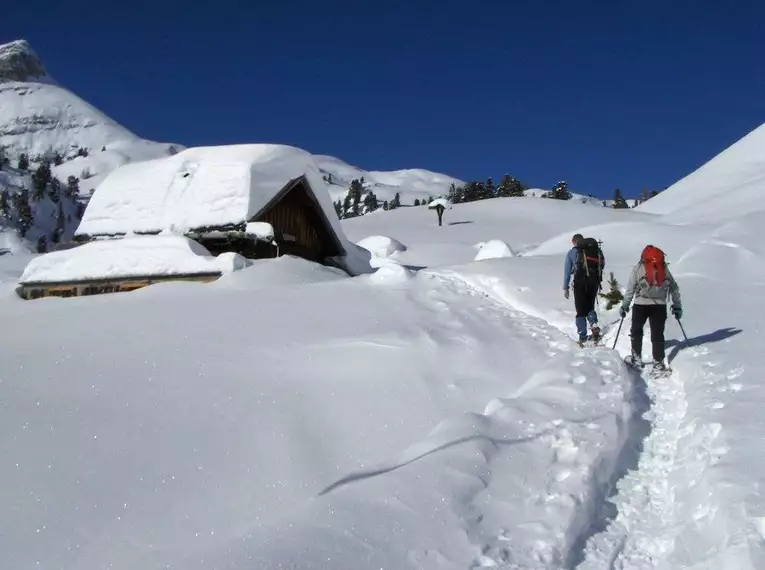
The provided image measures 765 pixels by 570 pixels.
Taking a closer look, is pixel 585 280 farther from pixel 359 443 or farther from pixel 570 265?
pixel 359 443

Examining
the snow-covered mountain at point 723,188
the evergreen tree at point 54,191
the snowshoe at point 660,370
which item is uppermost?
the evergreen tree at point 54,191

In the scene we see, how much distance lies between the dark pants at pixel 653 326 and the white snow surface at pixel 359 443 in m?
0.36

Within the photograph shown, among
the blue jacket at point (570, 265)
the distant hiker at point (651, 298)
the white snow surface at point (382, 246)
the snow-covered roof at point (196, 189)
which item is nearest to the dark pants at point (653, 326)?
the distant hiker at point (651, 298)

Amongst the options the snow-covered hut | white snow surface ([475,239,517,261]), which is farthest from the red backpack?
white snow surface ([475,239,517,261])

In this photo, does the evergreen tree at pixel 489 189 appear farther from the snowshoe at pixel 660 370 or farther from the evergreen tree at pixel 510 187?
the snowshoe at pixel 660 370

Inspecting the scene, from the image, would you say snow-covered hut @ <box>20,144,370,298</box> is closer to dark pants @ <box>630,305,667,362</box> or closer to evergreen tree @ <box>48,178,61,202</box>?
dark pants @ <box>630,305,667,362</box>

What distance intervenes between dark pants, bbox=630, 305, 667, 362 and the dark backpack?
1610 mm

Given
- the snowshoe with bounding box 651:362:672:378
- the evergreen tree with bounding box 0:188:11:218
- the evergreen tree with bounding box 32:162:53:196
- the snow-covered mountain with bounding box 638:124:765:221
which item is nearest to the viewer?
the snowshoe with bounding box 651:362:672:378

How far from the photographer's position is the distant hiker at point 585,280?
10.7m

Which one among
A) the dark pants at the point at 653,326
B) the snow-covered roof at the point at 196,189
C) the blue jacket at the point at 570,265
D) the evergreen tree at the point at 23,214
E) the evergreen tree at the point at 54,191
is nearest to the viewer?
the dark pants at the point at 653,326

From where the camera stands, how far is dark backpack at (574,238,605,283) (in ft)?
35.3

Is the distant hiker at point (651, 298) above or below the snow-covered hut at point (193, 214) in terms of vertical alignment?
below

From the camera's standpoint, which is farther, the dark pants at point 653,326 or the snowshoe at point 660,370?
the dark pants at point 653,326

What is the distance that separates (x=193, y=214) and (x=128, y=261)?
1908mm
